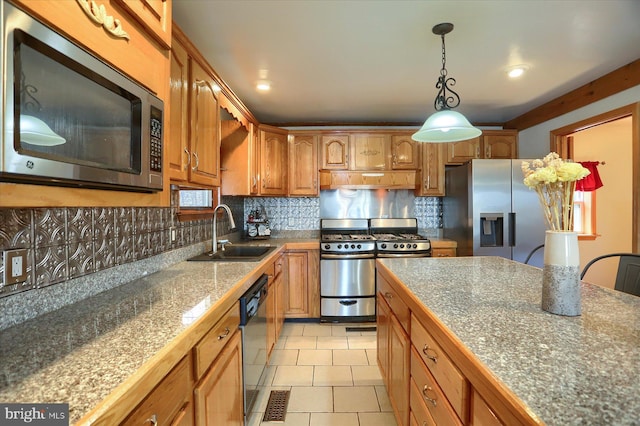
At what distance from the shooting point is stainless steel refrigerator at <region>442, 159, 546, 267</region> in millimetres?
3061

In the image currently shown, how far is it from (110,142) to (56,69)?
217 mm

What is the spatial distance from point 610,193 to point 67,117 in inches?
211

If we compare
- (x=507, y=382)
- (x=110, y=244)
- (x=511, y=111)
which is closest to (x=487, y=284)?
(x=507, y=382)

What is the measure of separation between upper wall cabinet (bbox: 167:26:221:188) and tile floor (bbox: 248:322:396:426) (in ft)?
5.05

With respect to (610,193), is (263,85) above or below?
above

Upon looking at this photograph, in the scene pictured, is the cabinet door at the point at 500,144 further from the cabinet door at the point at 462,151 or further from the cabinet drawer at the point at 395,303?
the cabinet drawer at the point at 395,303

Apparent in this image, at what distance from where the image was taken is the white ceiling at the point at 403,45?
1673 millimetres

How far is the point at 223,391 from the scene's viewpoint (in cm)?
128

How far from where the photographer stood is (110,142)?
0.84 m

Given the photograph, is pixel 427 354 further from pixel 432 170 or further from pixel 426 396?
pixel 432 170

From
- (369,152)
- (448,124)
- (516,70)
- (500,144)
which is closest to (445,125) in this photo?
(448,124)

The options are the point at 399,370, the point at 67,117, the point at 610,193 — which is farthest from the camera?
the point at 610,193

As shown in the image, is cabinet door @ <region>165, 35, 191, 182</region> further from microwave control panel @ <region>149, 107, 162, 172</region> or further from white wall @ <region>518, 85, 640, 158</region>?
white wall @ <region>518, 85, 640, 158</region>

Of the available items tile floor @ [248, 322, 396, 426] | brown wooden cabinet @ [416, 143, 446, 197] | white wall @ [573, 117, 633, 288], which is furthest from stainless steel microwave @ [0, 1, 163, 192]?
white wall @ [573, 117, 633, 288]
